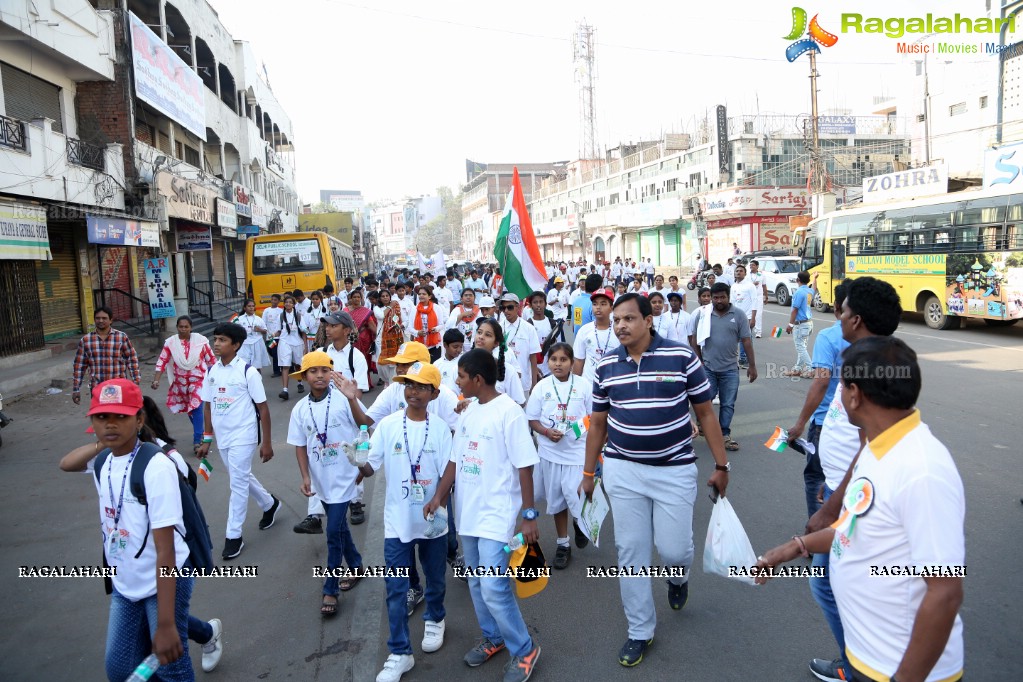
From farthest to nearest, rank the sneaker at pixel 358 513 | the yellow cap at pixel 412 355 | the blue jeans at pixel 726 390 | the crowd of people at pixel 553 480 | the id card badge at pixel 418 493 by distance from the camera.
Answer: the blue jeans at pixel 726 390 < the sneaker at pixel 358 513 < the yellow cap at pixel 412 355 < the id card badge at pixel 418 493 < the crowd of people at pixel 553 480

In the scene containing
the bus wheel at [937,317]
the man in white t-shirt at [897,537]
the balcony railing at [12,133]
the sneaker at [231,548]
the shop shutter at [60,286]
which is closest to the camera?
the man in white t-shirt at [897,537]

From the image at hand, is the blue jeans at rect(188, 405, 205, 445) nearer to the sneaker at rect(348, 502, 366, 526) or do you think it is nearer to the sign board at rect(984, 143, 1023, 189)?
the sneaker at rect(348, 502, 366, 526)

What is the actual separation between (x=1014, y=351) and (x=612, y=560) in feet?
38.7

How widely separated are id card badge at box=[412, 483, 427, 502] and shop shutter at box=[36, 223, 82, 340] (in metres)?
13.8

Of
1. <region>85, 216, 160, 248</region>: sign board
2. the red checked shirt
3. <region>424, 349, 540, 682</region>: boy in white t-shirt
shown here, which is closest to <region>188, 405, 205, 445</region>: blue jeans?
the red checked shirt

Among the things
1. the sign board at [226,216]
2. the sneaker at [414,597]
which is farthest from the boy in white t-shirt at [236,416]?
the sign board at [226,216]

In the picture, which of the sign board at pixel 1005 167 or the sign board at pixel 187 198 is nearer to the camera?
the sign board at pixel 1005 167

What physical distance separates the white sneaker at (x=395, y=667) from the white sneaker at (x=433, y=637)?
176 millimetres

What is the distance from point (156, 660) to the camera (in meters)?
2.69

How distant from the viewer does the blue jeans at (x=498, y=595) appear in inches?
128

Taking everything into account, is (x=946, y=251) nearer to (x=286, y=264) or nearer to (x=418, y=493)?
(x=286, y=264)

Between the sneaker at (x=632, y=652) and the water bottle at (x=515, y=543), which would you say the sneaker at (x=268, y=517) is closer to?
the water bottle at (x=515, y=543)

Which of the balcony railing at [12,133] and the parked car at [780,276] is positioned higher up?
the balcony railing at [12,133]

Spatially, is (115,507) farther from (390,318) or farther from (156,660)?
(390,318)
